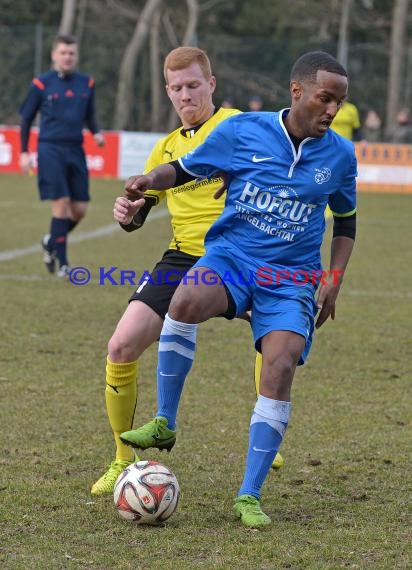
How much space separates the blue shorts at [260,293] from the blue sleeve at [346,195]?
414 millimetres

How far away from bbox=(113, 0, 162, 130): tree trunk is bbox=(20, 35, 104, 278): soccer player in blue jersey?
61.1ft

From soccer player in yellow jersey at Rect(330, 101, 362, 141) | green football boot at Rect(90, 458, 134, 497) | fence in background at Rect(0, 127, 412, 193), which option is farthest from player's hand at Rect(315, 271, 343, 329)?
fence in background at Rect(0, 127, 412, 193)

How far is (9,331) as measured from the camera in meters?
7.96

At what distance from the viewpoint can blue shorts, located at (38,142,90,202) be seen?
1044cm

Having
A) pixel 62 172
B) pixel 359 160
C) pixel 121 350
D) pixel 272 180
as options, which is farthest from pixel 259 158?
pixel 359 160

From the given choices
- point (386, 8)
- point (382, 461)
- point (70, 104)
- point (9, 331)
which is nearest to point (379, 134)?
point (386, 8)

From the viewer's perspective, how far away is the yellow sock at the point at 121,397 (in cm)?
462

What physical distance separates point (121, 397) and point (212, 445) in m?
0.77

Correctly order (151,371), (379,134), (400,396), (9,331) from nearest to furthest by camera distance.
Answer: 1. (400,396)
2. (151,371)
3. (9,331)
4. (379,134)

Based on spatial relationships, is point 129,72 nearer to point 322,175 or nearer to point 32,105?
point 32,105

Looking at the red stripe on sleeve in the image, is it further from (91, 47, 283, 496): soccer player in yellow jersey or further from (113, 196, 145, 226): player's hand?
(113, 196, 145, 226): player's hand

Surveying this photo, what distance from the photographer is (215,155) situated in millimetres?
4336

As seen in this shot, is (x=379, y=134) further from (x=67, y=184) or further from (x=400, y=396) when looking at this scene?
(x=400, y=396)

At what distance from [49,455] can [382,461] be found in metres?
1.50
